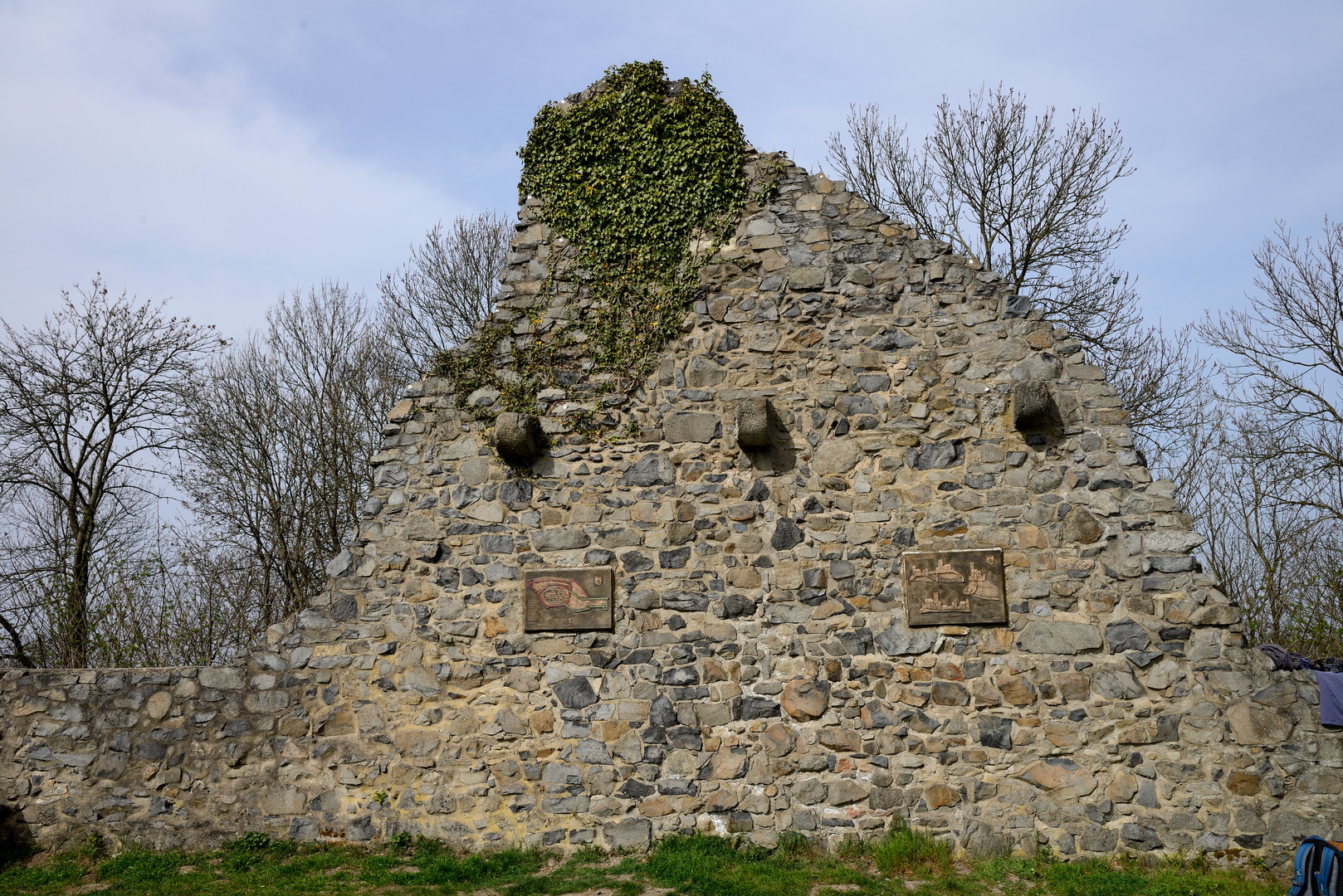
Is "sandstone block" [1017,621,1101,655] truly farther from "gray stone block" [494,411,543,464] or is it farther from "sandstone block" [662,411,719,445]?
"gray stone block" [494,411,543,464]

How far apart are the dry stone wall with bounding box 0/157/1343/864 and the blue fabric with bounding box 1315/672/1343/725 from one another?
0.08 m

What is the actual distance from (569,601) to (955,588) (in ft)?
9.82

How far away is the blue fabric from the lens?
5.49 metres

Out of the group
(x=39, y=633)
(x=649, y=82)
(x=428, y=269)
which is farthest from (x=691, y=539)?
(x=428, y=269)

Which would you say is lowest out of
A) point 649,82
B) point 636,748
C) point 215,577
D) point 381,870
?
point 381,870

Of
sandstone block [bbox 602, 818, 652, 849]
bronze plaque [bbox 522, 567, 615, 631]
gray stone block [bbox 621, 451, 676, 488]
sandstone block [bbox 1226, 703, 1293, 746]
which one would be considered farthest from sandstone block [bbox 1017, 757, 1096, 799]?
gray stone block [bbox 621, 451, 676, 488]

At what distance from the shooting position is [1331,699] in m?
5.52

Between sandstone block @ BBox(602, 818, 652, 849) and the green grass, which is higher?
sandstone block @ BBox(602, 818, 652, 849)

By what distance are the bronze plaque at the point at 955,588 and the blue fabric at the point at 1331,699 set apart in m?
1.99

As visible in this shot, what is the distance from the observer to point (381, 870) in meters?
6.15

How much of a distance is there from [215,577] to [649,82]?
12.0 m

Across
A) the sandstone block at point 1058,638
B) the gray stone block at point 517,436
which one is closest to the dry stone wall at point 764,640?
the sandstone block at point 1058,638

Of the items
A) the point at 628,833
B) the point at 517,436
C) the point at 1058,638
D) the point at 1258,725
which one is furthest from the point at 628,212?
the point at 1258,725

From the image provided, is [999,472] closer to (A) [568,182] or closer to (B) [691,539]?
(B) [691,539]
